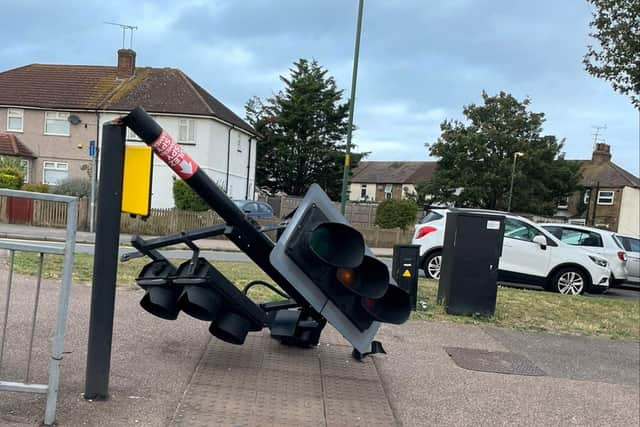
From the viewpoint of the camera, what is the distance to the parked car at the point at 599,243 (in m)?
13.0

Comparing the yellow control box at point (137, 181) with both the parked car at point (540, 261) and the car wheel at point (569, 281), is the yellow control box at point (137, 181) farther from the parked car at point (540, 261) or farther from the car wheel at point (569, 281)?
the car wheel at point (569, 281)

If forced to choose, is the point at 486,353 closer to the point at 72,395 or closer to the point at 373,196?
the point at 72,395

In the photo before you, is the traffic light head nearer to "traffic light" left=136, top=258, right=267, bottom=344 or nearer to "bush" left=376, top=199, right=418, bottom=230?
"traffic light" left=136, top=258, right=267, bottom=344

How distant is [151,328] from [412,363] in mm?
2629

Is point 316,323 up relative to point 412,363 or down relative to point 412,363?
up

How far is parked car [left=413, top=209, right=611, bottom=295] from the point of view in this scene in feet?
37.3

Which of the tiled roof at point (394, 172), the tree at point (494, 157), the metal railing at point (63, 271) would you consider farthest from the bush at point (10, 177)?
the tiled roof at point (394, 172)

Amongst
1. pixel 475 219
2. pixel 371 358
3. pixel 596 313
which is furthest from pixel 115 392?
pixel 596 313

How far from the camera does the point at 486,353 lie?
5.60 meters

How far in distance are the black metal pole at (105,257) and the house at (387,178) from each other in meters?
65.5

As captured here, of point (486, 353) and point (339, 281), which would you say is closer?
point (339, 281)

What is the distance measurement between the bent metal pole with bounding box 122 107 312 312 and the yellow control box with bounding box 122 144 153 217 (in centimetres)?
9

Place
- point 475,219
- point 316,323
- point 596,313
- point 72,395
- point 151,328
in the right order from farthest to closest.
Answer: point 596,313, point 475,219, point 151,328, point 316,323, point 72,395

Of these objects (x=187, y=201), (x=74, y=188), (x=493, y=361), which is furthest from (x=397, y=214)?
Result: (x=493, y=361)
